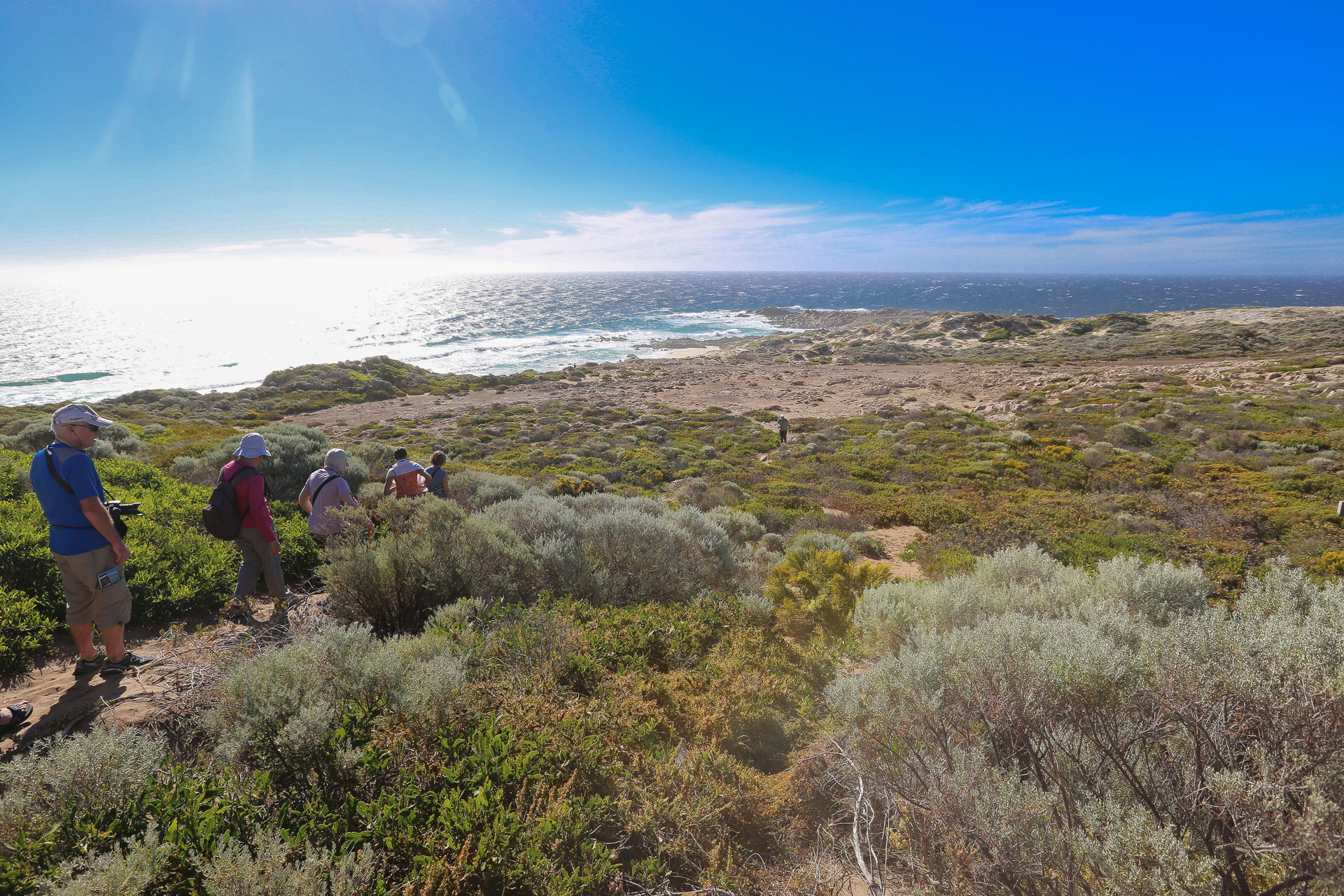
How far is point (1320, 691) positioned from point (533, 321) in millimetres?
82595

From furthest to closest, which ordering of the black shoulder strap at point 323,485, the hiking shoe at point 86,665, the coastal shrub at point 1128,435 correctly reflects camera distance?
1. the coastal shrub at point 1128,435
2. the black shoulder strap at point 323,485
3. the hiking shoe at point 86,665

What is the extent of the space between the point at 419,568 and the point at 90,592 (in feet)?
7.42

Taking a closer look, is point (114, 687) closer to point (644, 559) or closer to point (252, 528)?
point (252, 528)

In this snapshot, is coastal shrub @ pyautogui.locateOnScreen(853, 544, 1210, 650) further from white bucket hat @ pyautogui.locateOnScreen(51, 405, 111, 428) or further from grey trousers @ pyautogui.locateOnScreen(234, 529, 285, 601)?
white bucket hat @ pyautogui.locateOnScreen(51, 405, 111, 428)

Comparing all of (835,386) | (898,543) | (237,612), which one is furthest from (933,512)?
(835,386)

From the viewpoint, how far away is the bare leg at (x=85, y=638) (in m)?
3.83

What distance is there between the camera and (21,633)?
4.00 m

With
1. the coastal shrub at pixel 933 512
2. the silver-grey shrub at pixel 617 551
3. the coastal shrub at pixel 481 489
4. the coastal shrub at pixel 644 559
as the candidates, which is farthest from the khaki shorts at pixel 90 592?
the coastal shrub at pixel 933 512

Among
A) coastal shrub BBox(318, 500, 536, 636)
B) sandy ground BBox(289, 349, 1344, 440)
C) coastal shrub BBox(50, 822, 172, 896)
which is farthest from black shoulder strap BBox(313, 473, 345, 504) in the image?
sandy ground BBox(289, 349, 1344, 440)

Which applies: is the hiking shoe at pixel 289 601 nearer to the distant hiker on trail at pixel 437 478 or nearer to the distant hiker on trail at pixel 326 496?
the distant hiker on trail at pixel 326 496

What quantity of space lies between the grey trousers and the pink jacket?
7 cm

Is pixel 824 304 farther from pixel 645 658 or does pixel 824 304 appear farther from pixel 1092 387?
pixel 645 658

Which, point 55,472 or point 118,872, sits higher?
point 55,472

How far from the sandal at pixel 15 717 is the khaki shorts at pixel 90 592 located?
2.10ft
